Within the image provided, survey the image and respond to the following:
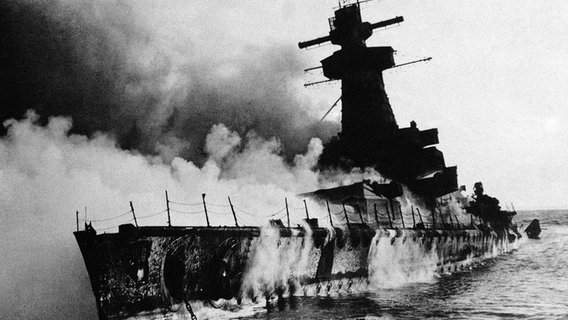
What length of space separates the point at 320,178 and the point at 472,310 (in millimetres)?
11783

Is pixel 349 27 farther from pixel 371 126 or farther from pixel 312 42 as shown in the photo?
pixel 371 126

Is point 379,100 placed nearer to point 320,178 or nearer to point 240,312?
point 320,178

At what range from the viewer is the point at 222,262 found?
9.91m

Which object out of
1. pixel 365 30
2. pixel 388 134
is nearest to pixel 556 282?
pixel 388 134

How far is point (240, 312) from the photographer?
1032 cm

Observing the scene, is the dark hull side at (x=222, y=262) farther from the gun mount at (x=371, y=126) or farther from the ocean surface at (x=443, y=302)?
the gun mount at (x=371, y=126)

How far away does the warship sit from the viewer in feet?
28.8

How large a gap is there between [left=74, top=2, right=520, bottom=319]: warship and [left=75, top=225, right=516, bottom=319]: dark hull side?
0.8 inches

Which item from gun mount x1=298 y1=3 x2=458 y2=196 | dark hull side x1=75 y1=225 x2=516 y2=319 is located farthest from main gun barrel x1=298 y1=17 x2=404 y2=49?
dark hull side x1=75 y1=225 x2=516 y2=319

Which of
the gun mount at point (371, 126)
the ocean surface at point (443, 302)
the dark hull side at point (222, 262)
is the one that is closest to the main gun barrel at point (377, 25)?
the gun mount at point (371, 126)

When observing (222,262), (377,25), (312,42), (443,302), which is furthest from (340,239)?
(377,25)

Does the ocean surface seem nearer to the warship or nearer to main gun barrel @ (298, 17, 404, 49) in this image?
the warship

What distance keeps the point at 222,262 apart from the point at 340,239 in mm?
4136

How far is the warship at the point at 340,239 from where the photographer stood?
8.77 meters
